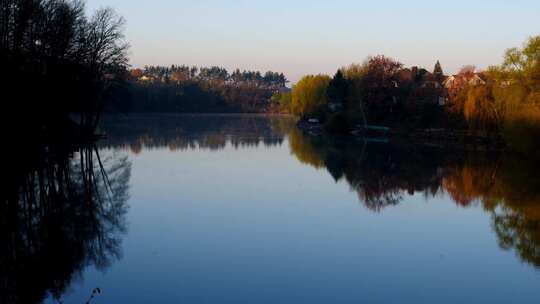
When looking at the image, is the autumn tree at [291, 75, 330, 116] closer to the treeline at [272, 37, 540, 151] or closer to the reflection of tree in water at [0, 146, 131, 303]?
the treeline at [272, 37, 540, 151]

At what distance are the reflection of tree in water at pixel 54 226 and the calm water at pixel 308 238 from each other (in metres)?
0.12

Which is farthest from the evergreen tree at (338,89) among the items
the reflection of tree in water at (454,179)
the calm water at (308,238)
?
the calm water at (308,238)

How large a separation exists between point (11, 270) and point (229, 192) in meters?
10.7

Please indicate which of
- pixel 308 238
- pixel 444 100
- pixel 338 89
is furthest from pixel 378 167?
pixel 338 89

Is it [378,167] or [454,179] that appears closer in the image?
A: [454,179]

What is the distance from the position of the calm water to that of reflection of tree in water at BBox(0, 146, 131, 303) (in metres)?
0.12

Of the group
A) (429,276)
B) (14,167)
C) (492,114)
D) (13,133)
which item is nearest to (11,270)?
(429,276)

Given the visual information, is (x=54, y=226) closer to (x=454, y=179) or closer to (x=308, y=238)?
(x=308, y=238)

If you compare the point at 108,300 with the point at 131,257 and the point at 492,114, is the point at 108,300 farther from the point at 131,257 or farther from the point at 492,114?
the point at 492,114

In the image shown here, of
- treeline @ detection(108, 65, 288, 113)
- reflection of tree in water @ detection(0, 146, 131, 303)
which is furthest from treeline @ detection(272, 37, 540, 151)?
treeline @ detection(108, 65, 288, 113)

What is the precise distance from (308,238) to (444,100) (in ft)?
150

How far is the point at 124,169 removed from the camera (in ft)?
83.0

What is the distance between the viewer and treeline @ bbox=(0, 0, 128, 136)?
23.8 m

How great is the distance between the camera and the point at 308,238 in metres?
13.1
